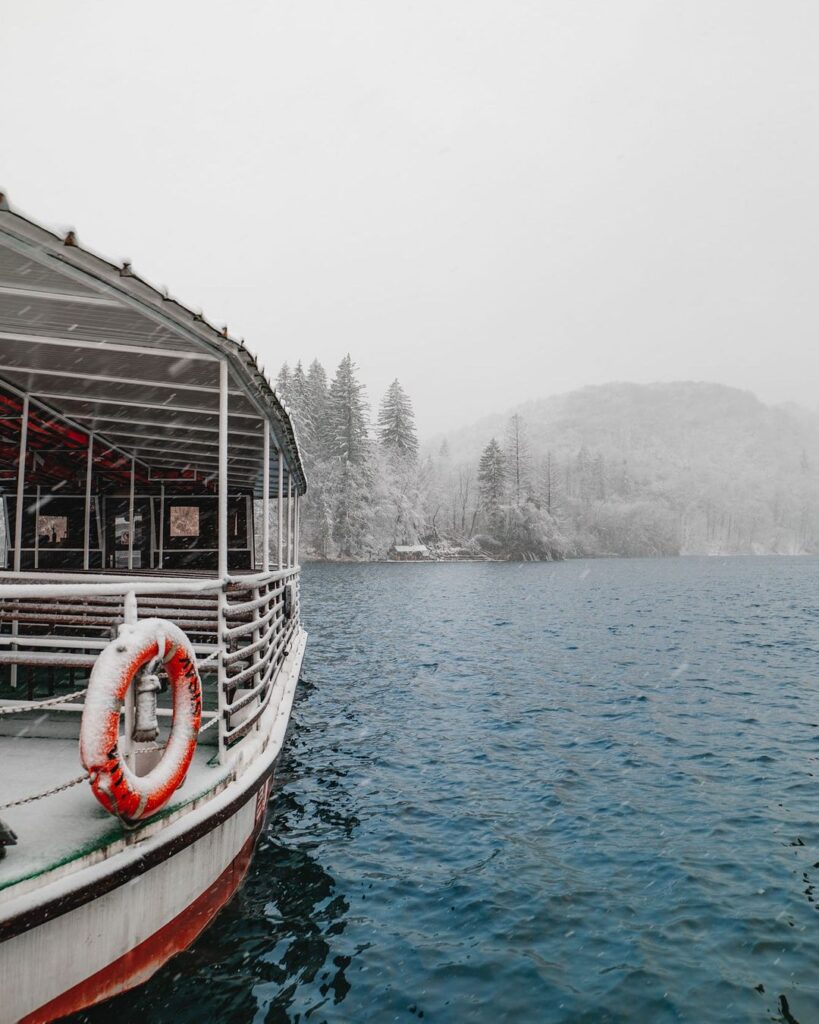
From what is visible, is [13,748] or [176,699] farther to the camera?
[13,748]

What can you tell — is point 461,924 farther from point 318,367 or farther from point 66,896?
point 318,367

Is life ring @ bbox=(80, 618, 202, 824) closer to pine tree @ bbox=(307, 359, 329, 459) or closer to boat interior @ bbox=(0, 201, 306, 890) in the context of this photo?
boat interior @ bbox=(0, 201, 306, 890)

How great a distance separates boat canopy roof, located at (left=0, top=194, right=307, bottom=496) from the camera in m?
4.75

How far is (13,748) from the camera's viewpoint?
5.98 m

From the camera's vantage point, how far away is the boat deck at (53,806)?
404cm

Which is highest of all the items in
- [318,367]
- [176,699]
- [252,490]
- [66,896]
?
[318,367]

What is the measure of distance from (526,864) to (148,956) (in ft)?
14.4

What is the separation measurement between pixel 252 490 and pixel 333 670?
5916mm

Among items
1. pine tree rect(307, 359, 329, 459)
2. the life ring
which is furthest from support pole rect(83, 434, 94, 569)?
pine tree rect(307, 359, 329, 459)

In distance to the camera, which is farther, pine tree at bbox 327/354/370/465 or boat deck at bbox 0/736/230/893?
pine tree at bbox 327/354/370/465

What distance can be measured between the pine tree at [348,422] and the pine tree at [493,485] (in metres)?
20.5

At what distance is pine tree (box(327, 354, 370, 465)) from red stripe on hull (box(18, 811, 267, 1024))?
8162 cm

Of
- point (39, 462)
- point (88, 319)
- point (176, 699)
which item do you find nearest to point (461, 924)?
point (176, 699)

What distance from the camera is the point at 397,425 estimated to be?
99.2m
